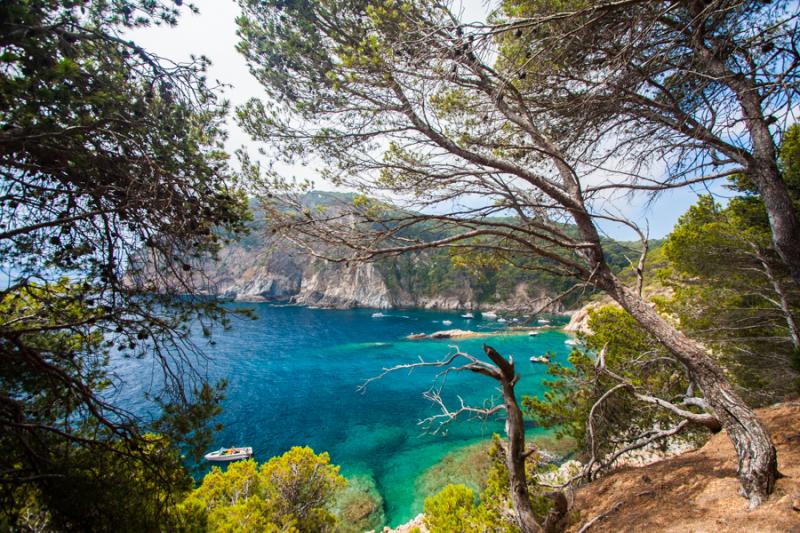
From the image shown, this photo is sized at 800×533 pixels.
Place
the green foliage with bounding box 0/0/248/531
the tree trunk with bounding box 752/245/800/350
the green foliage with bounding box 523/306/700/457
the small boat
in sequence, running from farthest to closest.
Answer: the small boat < the tree trunk with bounding box 752/245/800/350 < the green foliage with bounding box 523/306/700/457 < the green foliage with bounding box 0/0/248/531

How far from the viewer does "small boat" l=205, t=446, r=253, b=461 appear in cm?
1410

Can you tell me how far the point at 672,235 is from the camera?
7762 millimetres

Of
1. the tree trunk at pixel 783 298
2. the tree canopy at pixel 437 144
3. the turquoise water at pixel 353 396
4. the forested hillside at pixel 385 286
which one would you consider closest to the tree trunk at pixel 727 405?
the tree canopy at pixel 437 144

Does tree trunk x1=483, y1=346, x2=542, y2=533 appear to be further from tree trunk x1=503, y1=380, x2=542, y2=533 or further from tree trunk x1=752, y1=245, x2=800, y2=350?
tree trunk x1=752, y1=245, x2=800, y2=350

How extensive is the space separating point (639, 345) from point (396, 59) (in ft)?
25.7

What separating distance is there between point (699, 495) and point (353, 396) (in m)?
21.6

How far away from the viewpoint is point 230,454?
1428cm

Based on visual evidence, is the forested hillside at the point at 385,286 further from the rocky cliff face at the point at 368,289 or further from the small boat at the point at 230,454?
the small boat at the point at 230,454

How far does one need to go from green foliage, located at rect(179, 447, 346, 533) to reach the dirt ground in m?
5.40

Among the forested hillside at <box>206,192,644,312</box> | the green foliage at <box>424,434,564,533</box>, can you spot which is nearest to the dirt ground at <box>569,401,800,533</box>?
the green foliage at <box>424,434,564,533</box>

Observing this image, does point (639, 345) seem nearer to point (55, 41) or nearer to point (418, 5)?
point (418, 5)

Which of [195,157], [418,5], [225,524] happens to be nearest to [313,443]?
[225,524]

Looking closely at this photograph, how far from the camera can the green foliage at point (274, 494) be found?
5.57 m

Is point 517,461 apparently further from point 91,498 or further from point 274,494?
point 274,494
